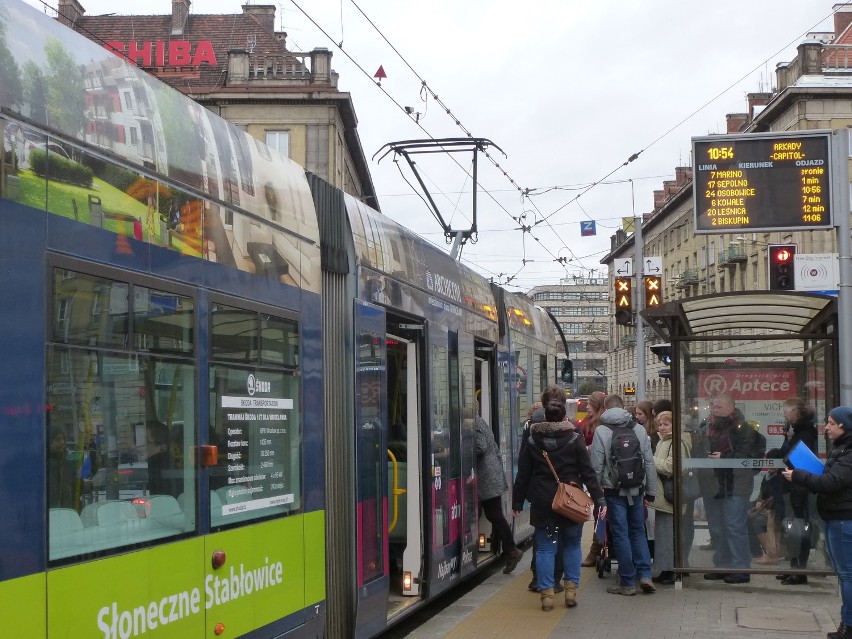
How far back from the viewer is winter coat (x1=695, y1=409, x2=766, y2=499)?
1052cm

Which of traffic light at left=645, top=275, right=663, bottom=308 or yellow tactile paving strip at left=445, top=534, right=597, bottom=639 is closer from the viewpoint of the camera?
yellow tactile paving strip at left=445, top=534, right=597, bottom=639

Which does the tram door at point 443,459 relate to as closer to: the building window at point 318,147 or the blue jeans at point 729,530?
the blue jeans at point 729,530

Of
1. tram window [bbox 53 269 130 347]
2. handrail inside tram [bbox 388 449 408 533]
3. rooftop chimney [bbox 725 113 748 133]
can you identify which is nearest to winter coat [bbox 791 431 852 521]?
handrail inside tram [bbox 388 449 408 533]

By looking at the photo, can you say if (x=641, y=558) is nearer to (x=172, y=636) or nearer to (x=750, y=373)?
(x=750, y=373)

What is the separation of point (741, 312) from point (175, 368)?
650 cm

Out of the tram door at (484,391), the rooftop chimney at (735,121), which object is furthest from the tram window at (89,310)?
the rooftop chimney at (735,121)

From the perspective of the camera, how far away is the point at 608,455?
1050cm

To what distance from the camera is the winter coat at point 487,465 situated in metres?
11.3

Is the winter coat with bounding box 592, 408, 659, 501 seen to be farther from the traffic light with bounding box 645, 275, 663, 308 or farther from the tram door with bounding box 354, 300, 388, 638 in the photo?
the traffic light with bounding box 645, 275, 663, 308

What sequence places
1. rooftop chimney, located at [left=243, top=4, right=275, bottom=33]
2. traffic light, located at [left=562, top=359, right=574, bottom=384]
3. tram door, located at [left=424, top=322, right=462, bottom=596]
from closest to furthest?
tram door, located at [left=424, top=322, right=462, bottom=596] < traffic light, located at [left=562, top=359, right=574, bottom=384] < rooftop chimney, located at [left=243, top=4, right=275, bottom=33]

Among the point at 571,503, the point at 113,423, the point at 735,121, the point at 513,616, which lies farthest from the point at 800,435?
the point at 735,121

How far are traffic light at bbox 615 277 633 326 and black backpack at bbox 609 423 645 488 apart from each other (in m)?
11.0

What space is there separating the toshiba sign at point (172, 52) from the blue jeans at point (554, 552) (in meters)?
42.2

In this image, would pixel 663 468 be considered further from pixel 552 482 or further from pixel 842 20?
pixel 842 20
